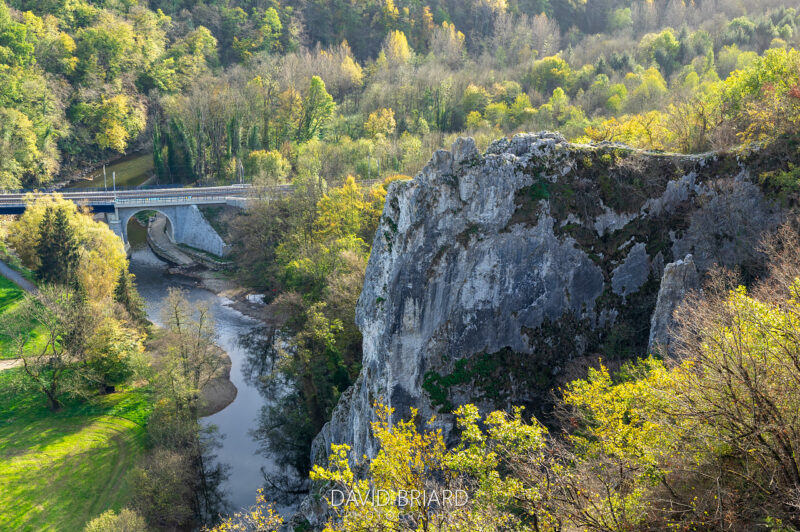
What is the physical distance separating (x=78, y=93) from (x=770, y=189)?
83142mm

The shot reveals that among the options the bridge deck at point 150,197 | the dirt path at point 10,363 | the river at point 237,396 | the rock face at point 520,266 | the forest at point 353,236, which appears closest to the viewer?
the forest at point 353,236

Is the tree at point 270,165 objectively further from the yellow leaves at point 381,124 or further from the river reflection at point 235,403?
the river reflection at point 235,403

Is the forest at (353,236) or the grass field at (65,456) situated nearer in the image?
the forest at (353,236)

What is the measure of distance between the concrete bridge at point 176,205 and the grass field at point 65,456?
85.8 feet

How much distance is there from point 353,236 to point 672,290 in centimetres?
2281

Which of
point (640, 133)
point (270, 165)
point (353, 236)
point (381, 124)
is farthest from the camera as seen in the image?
point (381, 124)

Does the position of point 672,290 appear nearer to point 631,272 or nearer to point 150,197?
point 631,272

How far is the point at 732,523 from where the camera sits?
10.5m

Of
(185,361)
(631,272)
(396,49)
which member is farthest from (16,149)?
(631,272)

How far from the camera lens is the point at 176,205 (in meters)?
60.5

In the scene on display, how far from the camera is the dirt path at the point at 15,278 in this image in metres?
45.6

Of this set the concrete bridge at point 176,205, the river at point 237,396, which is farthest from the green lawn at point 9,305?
the concrete bridge at point 176,205

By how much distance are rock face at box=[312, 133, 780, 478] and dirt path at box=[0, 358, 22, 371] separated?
1065 inches

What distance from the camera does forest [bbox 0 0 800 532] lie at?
39.1 ft
